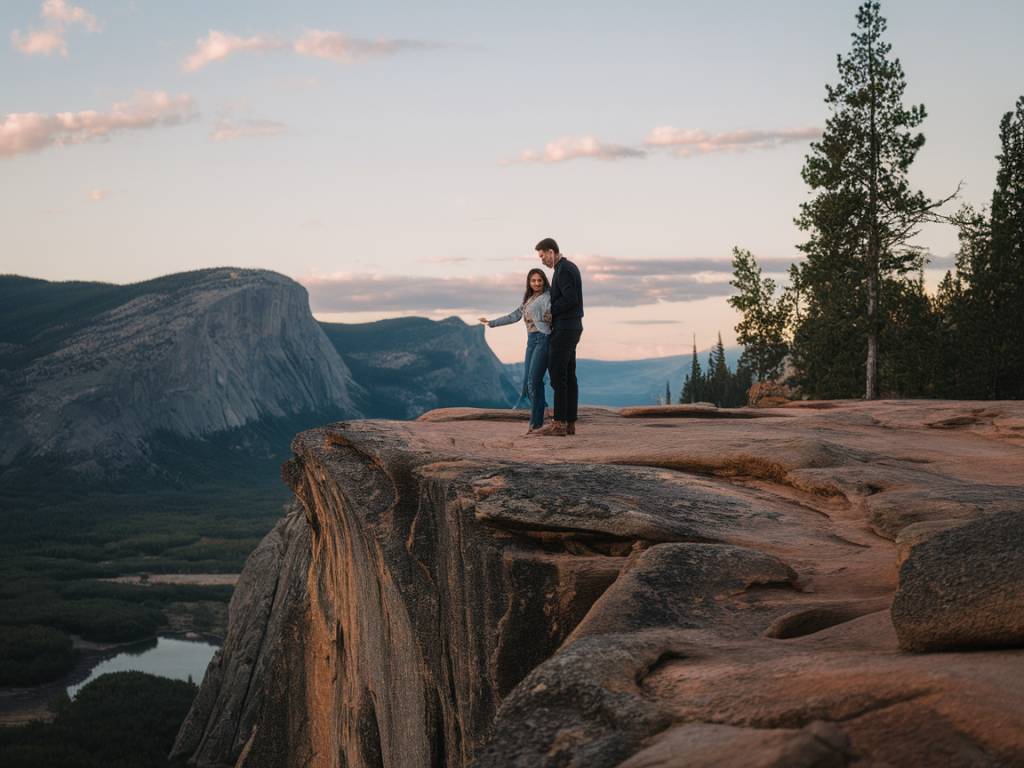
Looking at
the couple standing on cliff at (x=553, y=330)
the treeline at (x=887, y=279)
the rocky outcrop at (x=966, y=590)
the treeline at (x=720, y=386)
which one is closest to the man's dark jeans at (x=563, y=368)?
the couple standing on cliff at (x=553, y=330)

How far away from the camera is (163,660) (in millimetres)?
100375

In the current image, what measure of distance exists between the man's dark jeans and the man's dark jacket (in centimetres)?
11

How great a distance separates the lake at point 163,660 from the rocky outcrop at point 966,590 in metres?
91.5

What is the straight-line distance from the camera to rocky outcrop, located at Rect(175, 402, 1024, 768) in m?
5.44

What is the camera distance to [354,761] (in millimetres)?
17516

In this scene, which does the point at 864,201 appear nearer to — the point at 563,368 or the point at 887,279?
the point at 887,279

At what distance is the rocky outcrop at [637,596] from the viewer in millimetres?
5438

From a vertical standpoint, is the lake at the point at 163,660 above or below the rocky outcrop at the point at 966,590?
below

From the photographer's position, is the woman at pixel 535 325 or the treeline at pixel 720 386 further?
the treeline at pixel 720 386

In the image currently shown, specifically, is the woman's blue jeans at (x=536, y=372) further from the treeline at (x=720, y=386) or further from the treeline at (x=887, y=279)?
the treeline at (x=720, y=386)

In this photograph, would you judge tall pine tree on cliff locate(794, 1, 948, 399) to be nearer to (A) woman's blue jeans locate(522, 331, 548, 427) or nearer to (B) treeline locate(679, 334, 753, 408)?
(A) woman's blue jeans locate(522, 331, 548, 427)

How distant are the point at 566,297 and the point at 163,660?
9532cm

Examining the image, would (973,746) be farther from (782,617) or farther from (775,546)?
(775,546)

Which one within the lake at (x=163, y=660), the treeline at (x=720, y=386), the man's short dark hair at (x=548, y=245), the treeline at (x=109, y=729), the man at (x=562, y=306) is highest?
the man's short dark hair at (x=548, y=245)
